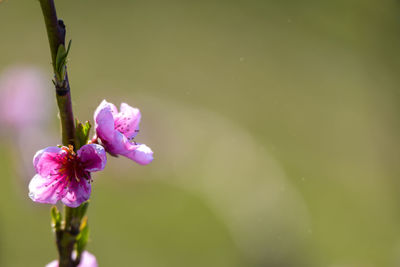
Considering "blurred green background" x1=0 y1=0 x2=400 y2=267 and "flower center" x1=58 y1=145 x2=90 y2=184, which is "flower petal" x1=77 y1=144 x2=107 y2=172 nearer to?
"flower center" x1=58 y1=145 x2=90 y2=184

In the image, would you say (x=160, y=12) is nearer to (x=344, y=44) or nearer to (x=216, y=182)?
(x=344, y=44)

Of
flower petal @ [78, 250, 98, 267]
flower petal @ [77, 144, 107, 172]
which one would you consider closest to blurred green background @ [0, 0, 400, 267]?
flower petal @ [78, 250, 98, 267]

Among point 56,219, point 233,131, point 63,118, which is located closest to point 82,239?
point 56,219

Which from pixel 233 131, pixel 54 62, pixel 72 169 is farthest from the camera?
pixel 233 131

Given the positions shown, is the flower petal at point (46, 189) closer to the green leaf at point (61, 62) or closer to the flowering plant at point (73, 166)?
the flowering plant at point (73, 166)

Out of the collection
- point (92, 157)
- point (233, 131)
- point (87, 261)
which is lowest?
point (87, 261)

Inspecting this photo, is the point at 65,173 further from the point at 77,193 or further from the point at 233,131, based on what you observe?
the point at 233,131
